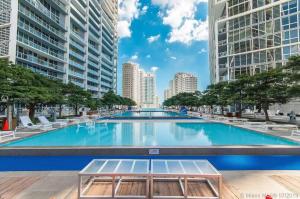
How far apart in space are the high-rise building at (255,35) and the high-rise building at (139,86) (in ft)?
321

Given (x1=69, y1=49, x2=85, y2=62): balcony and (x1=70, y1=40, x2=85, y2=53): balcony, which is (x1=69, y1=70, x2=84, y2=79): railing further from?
(x1=70, y1=40, x2=85, y2=53): balcony

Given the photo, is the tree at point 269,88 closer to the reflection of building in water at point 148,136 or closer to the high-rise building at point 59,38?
the reflection of building in water at point 148,136

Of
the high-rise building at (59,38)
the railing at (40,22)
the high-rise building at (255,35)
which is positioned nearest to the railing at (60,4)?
the high-rise building at (59,38)

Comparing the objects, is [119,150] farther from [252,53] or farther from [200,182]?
[252,53]

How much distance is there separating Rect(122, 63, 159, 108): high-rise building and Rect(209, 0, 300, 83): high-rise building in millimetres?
97918

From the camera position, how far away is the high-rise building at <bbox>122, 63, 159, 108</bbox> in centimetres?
14725

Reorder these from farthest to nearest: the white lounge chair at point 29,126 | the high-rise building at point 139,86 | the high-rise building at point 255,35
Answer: the high-rise building at point 139,86, the high-rise building at point 255,35, the white lounge chair at point 29,126

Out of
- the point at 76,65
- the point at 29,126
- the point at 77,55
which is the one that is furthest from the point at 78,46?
the point at 29,126

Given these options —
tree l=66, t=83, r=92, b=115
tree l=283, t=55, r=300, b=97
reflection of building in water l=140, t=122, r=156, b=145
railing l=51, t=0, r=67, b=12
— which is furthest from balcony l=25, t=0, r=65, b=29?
tree l=283, t=55, r=300, b=97

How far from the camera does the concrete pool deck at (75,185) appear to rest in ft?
14.8

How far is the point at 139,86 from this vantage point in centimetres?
16050

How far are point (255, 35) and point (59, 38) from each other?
33.8 m

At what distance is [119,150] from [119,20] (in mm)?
102743

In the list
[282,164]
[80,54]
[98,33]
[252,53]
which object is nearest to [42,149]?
[282,164]
